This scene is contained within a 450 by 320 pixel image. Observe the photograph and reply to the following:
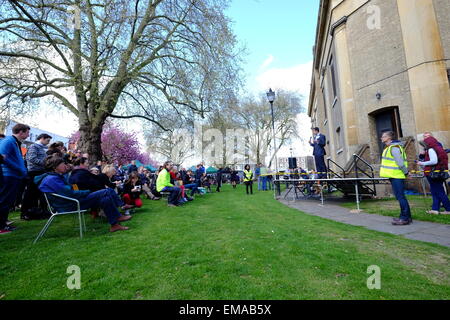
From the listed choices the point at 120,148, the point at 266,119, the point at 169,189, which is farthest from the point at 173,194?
the point at 266,119

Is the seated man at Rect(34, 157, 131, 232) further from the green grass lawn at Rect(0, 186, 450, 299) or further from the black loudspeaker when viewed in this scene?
the black loudspeaker

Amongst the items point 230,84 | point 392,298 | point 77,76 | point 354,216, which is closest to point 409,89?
point 354,216

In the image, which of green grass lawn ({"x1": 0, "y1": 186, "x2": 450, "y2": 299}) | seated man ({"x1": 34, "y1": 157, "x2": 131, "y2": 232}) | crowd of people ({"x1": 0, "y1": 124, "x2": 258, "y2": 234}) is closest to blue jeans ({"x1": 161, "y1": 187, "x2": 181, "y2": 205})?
crowd of people ({"x1": 0, "y1": 124, "x2": 258, "y2": 234})

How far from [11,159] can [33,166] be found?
1269 millimetres

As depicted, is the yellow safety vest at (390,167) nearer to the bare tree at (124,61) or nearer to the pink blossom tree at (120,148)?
the bare tree at (124,61)

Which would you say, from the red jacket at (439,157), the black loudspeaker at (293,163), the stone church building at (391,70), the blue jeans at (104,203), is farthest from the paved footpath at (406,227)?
the black loudspeaker at (293,163)

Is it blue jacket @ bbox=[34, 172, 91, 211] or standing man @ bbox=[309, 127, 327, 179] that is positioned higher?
standing man @ bbox=[309, 127, 327, 179]

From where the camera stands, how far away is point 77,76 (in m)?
8.82

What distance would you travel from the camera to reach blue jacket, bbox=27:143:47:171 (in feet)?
18.7

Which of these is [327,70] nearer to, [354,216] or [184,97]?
[184,97]

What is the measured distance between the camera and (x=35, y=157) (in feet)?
18.7

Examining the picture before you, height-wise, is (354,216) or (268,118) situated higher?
(268,118)
